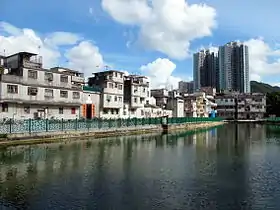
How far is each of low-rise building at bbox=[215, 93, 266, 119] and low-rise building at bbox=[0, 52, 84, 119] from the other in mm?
86518

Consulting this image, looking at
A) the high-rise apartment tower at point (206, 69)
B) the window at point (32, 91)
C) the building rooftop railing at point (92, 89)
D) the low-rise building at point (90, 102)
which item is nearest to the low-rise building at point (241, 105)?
the high-rise apartment tower at point (206, 69)

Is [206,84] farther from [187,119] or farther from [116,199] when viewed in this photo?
[116,199]

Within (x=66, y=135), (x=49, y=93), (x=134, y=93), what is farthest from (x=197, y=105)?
(x=66, y=135)

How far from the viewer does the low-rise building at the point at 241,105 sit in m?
118

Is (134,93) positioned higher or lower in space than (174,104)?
higher

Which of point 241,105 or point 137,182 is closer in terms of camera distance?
point 137,182

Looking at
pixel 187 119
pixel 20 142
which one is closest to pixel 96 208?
pixel 20 142

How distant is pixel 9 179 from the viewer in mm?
16609

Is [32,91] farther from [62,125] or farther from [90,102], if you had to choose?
[90,102]

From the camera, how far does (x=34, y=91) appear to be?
1693 inches

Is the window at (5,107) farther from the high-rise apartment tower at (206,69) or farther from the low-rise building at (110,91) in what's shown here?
the high-rise apartment tower at (206,69)

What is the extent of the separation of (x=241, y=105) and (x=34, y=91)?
95925 mm

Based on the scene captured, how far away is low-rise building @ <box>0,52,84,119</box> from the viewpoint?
39.8 metres

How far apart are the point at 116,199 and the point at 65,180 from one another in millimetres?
4558
